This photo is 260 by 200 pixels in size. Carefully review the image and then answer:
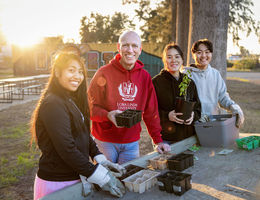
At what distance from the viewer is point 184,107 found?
7.89 feet

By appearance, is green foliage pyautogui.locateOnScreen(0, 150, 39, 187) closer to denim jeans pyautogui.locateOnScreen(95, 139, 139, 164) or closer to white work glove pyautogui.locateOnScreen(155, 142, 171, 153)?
denim jeans pyautogui.locateOnScreen(95, 139, 139, 164)

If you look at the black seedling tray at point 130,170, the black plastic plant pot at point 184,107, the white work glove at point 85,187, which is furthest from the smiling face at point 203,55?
the white work glove at point 85,187

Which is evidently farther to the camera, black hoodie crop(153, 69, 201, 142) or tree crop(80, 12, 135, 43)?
tree crop(80, 12, 135, 43)

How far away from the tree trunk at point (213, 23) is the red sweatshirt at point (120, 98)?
2752mm

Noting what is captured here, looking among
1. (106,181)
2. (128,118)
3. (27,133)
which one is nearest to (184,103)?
(128,118)

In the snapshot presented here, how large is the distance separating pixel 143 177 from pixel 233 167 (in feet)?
2.73

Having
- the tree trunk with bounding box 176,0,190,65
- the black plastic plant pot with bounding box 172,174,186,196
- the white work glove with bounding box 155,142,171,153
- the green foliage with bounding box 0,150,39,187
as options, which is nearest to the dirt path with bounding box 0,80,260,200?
the green foliage with bounding box 0,150,39,187

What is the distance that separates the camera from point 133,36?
231 cm

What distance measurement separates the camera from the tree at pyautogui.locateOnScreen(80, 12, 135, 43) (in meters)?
38.6

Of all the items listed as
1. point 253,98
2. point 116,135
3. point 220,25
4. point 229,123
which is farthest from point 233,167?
point 253,98

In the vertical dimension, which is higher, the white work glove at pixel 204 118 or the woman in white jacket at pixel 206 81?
the woman in white jacket at pixel 206 81

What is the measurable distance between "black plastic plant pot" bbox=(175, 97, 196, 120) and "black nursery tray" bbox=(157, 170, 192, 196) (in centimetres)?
76

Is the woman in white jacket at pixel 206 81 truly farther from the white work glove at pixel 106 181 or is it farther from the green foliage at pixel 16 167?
the green foliage at pixel 16 167

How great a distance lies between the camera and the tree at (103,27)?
38625 millimetres
